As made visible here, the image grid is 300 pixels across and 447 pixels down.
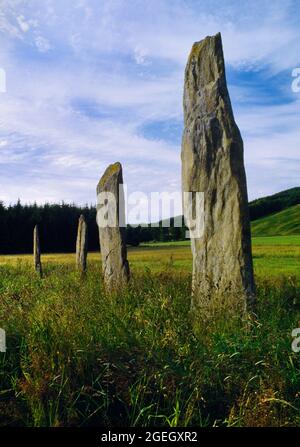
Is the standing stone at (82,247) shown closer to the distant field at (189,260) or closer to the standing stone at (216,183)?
the distant field at (189,260)

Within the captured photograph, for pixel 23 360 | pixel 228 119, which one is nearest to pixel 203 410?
pixel 23 360

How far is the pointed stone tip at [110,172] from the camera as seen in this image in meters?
11.3

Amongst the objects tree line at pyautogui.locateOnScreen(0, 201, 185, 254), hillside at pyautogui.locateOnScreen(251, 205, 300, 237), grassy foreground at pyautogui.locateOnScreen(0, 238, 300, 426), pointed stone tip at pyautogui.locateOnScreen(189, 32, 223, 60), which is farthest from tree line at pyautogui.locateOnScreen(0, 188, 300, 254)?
grassy foreground at pyautogui.locateOnScreen(0, 238, 300, 426)

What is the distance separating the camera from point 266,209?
276 ft

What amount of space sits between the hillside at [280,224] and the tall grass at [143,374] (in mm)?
59375

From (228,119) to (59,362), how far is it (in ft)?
15.4

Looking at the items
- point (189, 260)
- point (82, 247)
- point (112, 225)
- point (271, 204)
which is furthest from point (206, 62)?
point (271, 204)

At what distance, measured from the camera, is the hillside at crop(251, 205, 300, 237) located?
217 ft

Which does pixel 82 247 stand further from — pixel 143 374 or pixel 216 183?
pixel 143 374

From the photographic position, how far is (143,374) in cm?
477

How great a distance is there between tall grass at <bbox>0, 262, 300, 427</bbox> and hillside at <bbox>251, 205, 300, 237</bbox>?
195ft

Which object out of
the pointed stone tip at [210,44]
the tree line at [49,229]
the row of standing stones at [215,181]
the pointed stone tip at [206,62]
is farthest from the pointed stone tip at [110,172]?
the tree line at [49,229]

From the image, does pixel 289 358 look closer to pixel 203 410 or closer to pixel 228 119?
pixel 203 410

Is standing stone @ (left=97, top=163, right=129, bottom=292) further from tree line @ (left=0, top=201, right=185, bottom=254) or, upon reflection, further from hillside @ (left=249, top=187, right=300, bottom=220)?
hillside @ (left=249, top=187, right=300, bottom=220)
